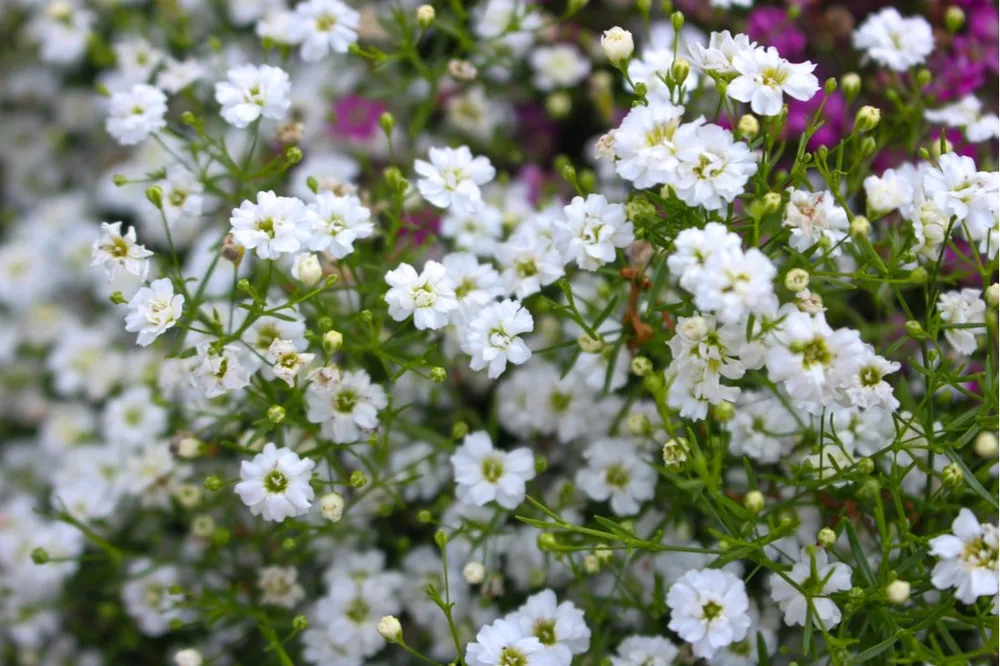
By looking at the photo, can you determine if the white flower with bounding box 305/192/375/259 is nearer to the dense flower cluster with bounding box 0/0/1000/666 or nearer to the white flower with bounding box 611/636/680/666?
the dense flower cluster with bounding box 0/0/1000/666

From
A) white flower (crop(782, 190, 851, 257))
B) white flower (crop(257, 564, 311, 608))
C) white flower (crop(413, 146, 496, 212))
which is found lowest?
white flower (crop(257, 564, 311, 608))

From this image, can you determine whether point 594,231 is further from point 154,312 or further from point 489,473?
point 154,312

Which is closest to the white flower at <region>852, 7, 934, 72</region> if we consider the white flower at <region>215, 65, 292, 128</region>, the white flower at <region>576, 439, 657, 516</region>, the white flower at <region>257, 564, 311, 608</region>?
the white flower at <region>576, 439, 657, 516</region>

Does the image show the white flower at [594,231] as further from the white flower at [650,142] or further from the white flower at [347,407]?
the white flower at [347,407]

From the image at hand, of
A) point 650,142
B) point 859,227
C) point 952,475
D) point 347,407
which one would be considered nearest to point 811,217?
point 859,227

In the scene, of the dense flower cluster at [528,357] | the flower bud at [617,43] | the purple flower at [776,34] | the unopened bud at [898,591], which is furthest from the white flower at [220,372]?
the purple flower at [776,34]
